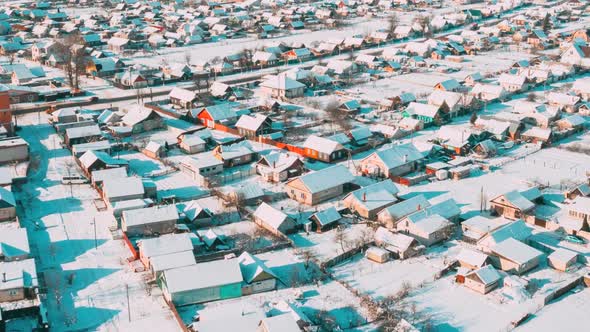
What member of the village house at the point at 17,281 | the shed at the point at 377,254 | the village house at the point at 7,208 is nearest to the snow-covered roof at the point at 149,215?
the village house at the point at 17,281

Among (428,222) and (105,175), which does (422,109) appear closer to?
(428,222)

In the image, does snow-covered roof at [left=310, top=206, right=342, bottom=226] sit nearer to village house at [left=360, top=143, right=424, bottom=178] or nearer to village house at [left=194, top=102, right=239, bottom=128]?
village house at [left=360, top=143, right=424, bottom=178]

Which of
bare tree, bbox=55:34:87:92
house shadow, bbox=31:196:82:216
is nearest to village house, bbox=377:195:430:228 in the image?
house shadow, bbox=31:196:82:216

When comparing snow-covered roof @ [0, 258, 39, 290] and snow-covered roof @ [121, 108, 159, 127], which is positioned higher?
snow-covered roof @ [121, 108, 159, 127]

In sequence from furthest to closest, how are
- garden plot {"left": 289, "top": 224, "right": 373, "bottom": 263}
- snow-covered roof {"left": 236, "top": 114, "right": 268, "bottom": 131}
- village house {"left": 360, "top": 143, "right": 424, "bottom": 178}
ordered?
snow-covered roof {"left": 236, "top": 114, "right": 268, "bottom": 131} → village house {"left": 360, "top": 143, "right": 424, "bottom": 178} → garden plot {"left": 289, "top": 224, "right": 373, "bottom": 263}

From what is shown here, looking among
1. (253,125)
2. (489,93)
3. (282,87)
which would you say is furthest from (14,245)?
(489,93)

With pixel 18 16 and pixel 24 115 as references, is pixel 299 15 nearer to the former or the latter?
pixel 18 16

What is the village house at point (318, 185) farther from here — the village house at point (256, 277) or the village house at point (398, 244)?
the village house at point (256, 277)
